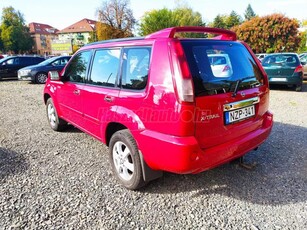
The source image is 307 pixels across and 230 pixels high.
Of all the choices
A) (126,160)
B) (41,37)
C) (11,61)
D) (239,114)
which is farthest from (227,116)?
(41,37)

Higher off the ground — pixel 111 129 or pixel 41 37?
pixel 41 37

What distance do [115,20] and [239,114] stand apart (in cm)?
5425

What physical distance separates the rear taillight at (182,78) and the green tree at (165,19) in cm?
4645

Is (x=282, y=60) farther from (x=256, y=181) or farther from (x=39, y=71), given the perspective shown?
(x=39, y=71)

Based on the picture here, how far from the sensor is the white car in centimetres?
238

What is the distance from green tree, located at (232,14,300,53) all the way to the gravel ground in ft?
120

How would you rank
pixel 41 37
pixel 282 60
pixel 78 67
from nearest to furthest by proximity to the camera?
pixel 78 67 → pixel 282 60 → pixel 41 37

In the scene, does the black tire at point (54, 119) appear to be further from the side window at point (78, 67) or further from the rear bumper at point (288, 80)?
the rear bumper at point (288, 80)

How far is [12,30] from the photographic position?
67125mm

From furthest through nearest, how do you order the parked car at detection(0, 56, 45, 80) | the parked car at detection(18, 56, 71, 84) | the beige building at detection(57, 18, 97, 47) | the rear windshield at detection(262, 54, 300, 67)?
the beige building at detection(57, 18, 97, 47)
the parked car at detection(0, 56, 45, 80)
the parked car at detection(18, 56, 71, 84)
the rear windshield at detection(262, 54, 300, 67)

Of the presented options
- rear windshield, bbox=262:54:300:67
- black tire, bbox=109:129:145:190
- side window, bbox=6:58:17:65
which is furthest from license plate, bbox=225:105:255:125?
side window, bbox=6:58:17:65

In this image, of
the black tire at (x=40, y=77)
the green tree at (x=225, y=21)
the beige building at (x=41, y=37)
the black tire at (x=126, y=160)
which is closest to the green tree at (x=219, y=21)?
the green tree at (x=225, y=21)

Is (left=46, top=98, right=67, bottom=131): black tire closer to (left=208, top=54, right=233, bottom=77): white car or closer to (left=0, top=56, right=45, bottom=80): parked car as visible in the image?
(left=208, top=54, right=233, bottom=77): white car

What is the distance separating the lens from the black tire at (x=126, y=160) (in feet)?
8.34
